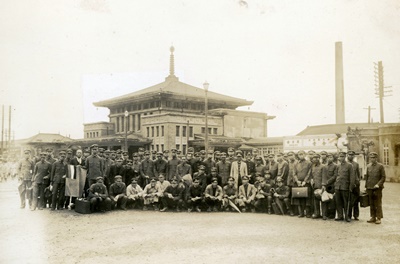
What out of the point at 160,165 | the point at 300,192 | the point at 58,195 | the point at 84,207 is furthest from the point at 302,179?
the point at 58,195

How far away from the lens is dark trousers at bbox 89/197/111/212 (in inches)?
393

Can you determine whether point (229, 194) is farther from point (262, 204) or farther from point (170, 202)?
point (170, 202)

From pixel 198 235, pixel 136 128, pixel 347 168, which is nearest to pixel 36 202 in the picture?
pixel 198 235

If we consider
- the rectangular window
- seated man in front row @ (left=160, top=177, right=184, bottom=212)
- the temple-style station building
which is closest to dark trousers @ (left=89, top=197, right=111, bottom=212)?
seated man in front row @ (left=160, top=177, right=184, bottom=212)

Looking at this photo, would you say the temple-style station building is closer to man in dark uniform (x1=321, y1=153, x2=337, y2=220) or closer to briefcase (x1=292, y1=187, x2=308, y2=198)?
briefcase (x1=292, y1=187, x2=308, y2=198)

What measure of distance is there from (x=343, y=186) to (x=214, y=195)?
3390 mm

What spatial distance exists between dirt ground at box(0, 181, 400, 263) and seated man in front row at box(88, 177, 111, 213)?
516mm

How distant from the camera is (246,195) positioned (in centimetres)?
1046

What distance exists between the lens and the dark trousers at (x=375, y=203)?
28.0 ft

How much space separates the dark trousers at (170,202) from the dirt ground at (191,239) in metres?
0.89

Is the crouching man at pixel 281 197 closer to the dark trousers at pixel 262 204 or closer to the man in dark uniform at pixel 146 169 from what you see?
the dark trousers at pixel 262 204

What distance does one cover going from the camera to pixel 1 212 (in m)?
9.77

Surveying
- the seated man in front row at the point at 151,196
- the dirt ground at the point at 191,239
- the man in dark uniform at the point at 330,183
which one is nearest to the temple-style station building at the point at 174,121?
the seated man in front row at the point at 151,196

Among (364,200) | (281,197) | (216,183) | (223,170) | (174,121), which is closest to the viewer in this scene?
(364,200)
